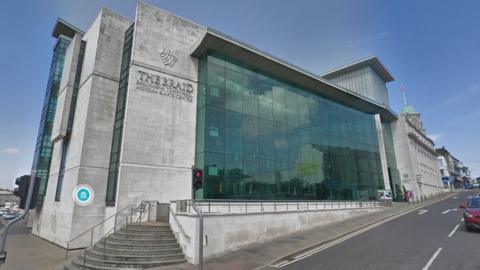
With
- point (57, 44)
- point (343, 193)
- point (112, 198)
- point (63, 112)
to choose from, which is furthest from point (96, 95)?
point (343, 193)

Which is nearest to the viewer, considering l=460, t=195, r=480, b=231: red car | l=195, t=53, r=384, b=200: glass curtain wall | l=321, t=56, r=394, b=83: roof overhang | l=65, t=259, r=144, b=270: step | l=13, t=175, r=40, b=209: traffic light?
l=13, t=175, r=40, b=209: traffic light

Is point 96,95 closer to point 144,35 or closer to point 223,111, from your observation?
point 144,35

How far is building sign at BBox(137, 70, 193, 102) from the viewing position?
786 inches

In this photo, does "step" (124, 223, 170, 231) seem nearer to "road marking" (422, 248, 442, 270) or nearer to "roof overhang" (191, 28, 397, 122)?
"road marking" (422, 248, 442, 270)

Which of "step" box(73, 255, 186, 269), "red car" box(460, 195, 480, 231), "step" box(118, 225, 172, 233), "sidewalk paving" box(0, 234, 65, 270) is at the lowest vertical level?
"sidewalk paving" box(0, 234, 65, 270)

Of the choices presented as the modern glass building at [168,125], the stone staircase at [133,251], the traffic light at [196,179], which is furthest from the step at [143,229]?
the traffic light at [196,179]

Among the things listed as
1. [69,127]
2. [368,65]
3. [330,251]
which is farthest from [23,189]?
[368,65]

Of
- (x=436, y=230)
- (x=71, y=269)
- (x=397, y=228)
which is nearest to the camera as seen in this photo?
(x=71, y=269)

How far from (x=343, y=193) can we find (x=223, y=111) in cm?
1797

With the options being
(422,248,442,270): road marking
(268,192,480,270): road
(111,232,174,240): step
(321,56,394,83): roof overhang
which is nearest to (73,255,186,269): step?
(111,232,174,240): step

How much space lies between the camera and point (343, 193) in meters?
30.0

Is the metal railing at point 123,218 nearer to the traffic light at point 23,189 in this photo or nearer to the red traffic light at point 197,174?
the red traffic light at point 197,174

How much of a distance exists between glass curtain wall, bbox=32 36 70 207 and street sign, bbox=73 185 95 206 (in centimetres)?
1109

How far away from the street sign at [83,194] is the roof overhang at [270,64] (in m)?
13.6
